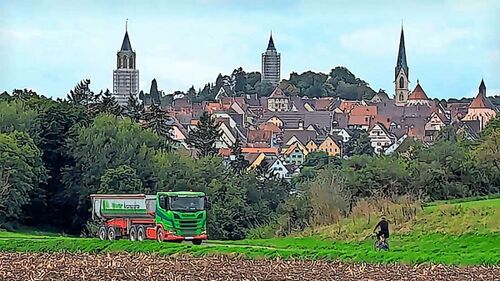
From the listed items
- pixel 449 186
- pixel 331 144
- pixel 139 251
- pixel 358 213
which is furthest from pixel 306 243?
pixel 331 144

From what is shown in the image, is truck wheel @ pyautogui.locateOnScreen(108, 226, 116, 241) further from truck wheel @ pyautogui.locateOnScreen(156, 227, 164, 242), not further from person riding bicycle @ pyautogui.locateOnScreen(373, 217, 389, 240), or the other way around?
person riding bicycle @ pyautogui.locateOnScreen(373, 217, 389, 240)

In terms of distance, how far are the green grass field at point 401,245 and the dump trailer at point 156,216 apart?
314 cm

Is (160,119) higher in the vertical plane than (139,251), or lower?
higher

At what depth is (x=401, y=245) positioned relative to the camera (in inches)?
1555

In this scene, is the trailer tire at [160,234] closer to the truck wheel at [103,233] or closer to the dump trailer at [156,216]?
the dump trailer at [156,216]

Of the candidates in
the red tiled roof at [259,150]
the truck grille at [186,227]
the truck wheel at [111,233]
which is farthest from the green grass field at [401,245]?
the red tiled roof at [259,150]

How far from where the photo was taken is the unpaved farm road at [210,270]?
2569cm

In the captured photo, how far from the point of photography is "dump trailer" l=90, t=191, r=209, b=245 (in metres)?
44.6

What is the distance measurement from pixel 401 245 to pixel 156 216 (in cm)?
1175

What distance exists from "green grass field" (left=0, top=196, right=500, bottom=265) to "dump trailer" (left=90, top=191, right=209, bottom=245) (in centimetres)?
314

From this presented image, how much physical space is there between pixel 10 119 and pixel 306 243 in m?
34.6

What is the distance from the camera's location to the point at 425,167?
196 ft

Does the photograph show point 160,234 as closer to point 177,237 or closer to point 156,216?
point 156,216

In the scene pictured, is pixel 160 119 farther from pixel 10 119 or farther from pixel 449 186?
pixel 449 186
